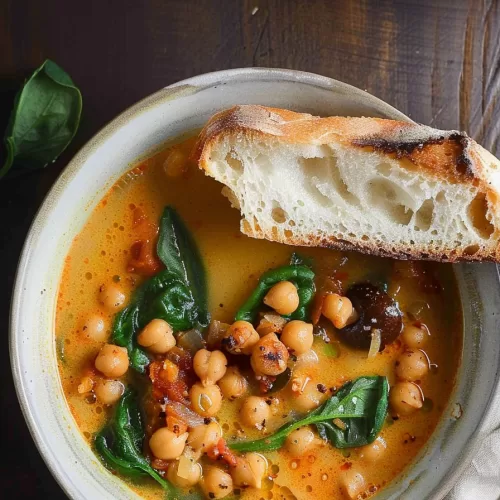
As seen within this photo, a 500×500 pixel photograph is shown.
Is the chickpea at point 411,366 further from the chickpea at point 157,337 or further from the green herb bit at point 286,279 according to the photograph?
the chickpea at point 157,337

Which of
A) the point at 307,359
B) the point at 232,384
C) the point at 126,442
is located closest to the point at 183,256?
the point at 232,384

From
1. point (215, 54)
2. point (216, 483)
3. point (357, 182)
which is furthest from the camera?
point (215, 54)

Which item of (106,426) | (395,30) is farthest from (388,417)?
(395,30)

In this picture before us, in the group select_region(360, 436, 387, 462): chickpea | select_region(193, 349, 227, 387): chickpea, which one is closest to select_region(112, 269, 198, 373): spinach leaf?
select_region(193, 349, 227, 387): chickpea

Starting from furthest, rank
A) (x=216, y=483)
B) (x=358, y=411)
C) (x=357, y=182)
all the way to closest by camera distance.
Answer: (x=358, y=411) < (x=216, y=483) < (x=357, y=182)

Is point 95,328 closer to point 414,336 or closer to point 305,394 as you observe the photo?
point 305,394

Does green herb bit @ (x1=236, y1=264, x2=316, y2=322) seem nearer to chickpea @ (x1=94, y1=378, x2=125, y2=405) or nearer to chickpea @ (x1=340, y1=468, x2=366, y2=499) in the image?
chickpea @ (x1=94, y1=378, x2=125, y2=405)

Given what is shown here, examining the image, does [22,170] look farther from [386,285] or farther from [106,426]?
[386,285]
